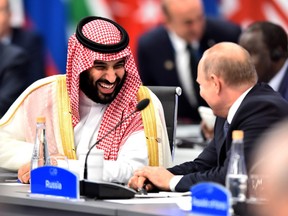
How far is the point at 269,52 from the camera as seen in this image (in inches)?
266

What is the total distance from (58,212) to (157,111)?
1.20 m

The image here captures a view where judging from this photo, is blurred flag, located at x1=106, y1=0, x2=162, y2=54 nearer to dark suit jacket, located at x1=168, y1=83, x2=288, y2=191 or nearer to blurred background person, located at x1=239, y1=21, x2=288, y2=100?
blurred background person, located at x1=239, y1=21, x2=288, y2=100

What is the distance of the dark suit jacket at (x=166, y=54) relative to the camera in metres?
9.19

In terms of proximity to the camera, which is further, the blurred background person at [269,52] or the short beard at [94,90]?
the blurred background person at [269,52]

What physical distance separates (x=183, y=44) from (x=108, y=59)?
14.6ft

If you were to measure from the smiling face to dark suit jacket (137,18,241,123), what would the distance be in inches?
Result: 152

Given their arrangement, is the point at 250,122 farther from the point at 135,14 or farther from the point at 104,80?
the point at 135,14

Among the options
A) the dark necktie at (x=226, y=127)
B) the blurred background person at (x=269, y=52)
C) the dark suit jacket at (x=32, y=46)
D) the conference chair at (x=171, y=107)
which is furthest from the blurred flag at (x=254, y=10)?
the dark necktie at (x=226, y=127)

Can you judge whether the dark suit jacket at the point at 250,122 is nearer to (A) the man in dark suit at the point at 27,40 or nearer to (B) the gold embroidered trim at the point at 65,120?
(B) the gold embroidered trim at the point at 65,120

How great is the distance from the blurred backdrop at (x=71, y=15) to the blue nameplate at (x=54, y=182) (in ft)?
18.1

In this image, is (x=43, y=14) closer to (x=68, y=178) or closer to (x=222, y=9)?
(x=222, y=9)

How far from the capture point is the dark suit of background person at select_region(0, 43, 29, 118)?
8.50 metres

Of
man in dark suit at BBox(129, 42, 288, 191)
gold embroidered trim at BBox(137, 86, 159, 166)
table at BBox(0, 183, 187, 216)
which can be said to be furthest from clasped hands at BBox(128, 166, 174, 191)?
gold embroidered trim at BBox(137, 86, 159, 166)

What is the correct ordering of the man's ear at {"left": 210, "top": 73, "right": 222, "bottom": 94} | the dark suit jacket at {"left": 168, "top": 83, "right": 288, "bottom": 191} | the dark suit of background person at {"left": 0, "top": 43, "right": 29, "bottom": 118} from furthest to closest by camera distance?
1. the dark suit of background person at {"left": 0, "top": 43, "right": 29, "bottom": 118}
2. the man's ear at {"left": 210, "top": 73, "right": 222, "bottom": 94}
3. the dark suit jacket at {"left": 168, "top": 83, "right": 288, "bottom": 191}
